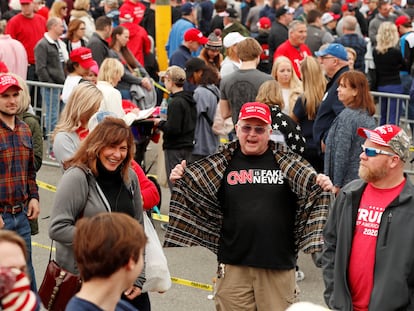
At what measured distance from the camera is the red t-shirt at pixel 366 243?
5.74 meters

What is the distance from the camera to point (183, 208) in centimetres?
666

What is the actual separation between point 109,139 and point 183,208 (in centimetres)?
97

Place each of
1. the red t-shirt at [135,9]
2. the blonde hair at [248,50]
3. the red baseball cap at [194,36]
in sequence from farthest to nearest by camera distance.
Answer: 1. the red t-shirt at [135,9]
2. the red baseball cap at [194,36]
3. the blonde hair at [248,50]

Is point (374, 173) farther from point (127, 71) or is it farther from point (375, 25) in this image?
point (375, 25)

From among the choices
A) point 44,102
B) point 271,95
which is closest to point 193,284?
point 271,95

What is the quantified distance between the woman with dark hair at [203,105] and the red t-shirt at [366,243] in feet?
16.3

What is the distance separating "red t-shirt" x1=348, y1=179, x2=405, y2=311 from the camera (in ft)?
18.8

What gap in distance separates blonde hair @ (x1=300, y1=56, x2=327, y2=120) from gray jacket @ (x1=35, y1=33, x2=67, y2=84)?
4.95 metres

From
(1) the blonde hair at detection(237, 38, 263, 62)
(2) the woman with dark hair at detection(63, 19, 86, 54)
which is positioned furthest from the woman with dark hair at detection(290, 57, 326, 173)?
(2) the woman with dark hair at detection(63, 19, 86, 54)

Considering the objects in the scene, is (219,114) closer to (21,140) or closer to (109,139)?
(21,140)

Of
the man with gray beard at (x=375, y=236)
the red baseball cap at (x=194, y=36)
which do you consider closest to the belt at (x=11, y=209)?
the man with gray beard at (x=375, y=236)

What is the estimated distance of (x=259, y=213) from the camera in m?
6.37

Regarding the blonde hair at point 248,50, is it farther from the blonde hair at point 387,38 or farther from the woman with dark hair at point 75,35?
the blonde hair at point 387,38

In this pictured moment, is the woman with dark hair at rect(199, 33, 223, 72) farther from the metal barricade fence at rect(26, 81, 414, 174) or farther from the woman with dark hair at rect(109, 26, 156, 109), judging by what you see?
the metal barricade fence at rect(26, 81, 414, 174)
